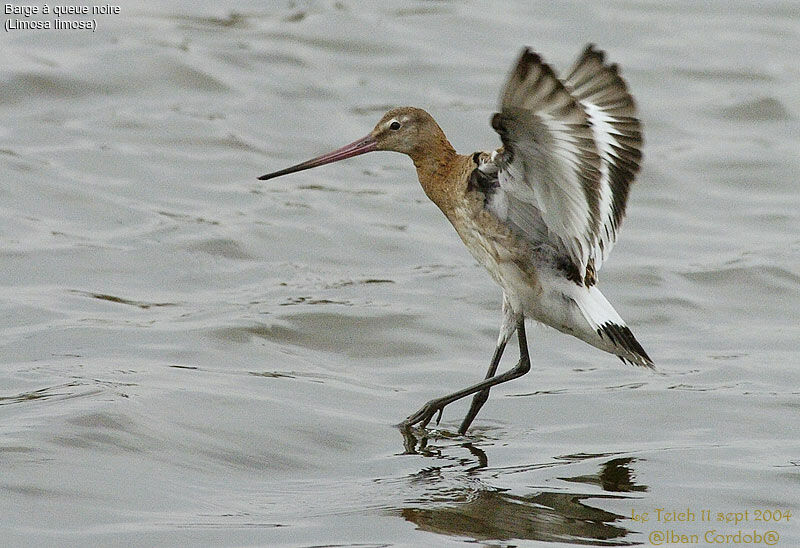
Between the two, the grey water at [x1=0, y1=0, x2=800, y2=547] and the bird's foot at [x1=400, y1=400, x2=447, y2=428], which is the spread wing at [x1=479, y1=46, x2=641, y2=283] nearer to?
the bird's foot at [x1=400, y1=400, x2=447, y2=428]

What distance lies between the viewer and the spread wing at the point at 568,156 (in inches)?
206

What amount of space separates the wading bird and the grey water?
56 cm

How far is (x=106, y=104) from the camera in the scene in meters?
11.2

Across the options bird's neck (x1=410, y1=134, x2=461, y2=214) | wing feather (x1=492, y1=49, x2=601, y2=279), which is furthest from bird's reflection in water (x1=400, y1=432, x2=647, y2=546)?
bird's neck (x1=410, y1=134, x2=461, y2=214)

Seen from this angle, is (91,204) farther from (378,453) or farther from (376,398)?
(378,453)

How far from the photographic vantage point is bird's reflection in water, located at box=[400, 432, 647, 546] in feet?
16.9

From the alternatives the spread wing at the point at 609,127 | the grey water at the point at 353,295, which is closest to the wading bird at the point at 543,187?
the spread wing at the point at 609,127

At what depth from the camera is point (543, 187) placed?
5855 mm

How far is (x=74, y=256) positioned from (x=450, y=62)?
534 cm

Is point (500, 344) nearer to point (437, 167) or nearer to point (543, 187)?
point (437, 167)

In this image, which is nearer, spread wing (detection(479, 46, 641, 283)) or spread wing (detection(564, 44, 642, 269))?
spread wing (detection(479, 46, 641, 283))

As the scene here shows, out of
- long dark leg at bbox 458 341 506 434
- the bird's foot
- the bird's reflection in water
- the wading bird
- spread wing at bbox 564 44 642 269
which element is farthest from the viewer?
long dark leg at bbox 458 341 506 434

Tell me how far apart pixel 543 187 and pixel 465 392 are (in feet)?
3.88

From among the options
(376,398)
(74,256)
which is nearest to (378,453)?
(376,398)
